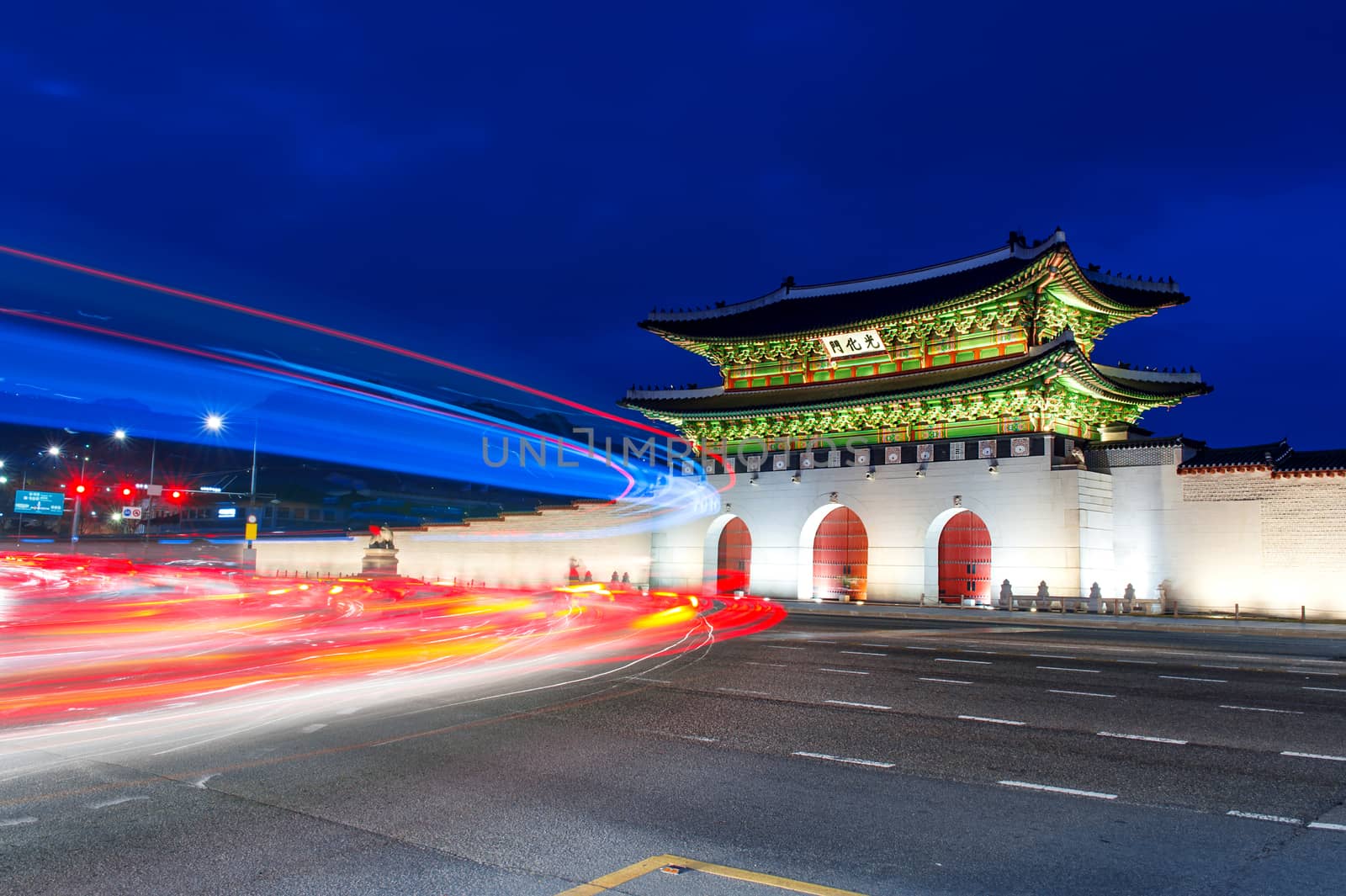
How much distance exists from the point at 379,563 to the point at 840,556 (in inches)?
963

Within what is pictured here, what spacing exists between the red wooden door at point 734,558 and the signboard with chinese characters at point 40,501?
36350mm

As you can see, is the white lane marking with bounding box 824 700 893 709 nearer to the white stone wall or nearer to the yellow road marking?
the yellow road marking

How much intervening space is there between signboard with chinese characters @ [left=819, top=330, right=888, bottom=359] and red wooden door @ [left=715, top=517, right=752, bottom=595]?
9.06 metres

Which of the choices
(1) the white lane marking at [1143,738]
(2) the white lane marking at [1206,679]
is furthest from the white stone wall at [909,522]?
(1) the white lane marking at [1143,738]

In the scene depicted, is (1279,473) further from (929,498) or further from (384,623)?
(384,623)

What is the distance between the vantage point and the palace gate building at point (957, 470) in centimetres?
3098

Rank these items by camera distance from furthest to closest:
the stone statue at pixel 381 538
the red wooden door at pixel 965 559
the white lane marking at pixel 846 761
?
the stone statue at pixel 381 538
the red wooden door at pixel 965 559
the white lane marking at pixel 846 761

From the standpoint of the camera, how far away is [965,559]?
119ft

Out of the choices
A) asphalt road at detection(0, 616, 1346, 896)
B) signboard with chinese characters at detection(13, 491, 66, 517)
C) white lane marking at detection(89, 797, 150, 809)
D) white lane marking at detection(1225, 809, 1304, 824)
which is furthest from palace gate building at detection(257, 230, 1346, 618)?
white lane marking at detection(89, 797, 150, 809)

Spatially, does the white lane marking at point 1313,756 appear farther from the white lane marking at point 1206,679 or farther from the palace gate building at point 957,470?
the palace gate building at point 957,470

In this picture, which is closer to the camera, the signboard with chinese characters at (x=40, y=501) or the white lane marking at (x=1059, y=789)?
the white lane marking at (x=1059, y=789)

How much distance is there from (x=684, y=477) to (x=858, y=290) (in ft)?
42.8

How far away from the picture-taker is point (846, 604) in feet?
121

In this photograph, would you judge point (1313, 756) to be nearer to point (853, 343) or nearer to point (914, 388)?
point (914, 388)
